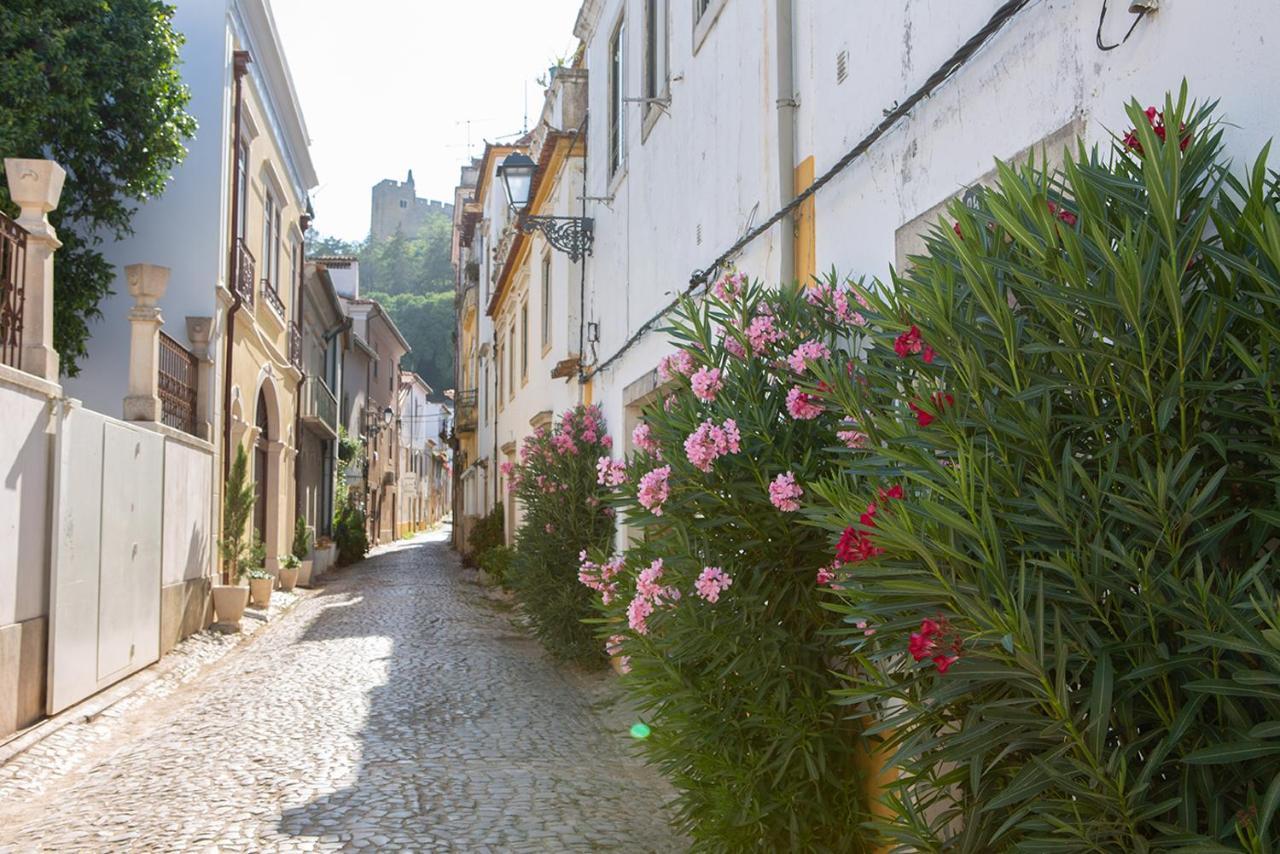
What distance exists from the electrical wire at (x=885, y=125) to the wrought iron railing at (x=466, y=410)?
25.7 meters

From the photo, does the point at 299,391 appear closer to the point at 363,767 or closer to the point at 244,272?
the point at 244,272

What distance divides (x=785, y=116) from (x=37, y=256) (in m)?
5.41

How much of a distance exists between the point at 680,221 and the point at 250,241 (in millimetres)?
9662

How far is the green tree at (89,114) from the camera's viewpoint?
1053 centimetres

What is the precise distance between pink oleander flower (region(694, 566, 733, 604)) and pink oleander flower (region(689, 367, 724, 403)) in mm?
640

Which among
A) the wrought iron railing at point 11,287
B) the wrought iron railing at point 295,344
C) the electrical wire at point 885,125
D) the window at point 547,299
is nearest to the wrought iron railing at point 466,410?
the wrought iron railing at point 295,344

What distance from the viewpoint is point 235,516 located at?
13.7 meters

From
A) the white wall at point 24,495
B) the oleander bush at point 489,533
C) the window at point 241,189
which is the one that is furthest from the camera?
the oleander bush at point 489,533

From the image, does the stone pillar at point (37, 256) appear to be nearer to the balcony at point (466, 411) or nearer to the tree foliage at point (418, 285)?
the balcony at point (466, 411)

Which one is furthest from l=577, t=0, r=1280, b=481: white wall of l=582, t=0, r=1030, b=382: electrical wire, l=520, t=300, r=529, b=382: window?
l=520, t=300, r=529, b=382: window

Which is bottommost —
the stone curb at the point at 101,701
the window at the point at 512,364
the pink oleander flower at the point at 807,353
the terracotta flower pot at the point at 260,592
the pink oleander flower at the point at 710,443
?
→ the stone curb at the point at 101,701

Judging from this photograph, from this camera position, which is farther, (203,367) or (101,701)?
(203,367)

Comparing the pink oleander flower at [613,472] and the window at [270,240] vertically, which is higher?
the window at [270,240]

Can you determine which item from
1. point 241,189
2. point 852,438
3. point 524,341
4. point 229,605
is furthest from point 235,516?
point 852,438
